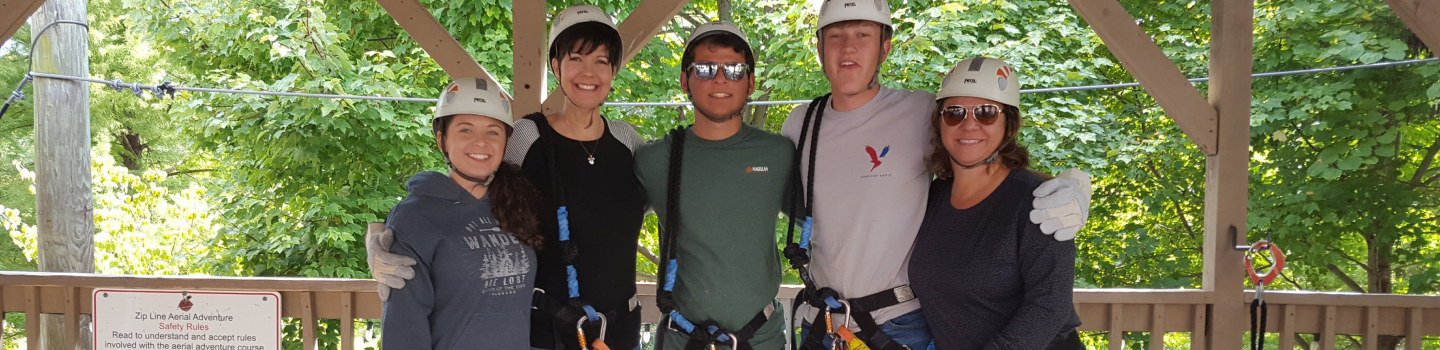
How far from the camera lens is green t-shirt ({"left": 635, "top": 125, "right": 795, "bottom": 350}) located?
2104 mm

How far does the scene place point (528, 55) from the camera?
2.82 metres

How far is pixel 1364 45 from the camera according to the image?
18.2ft

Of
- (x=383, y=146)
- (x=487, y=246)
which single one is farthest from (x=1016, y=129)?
(x=383, y=146)

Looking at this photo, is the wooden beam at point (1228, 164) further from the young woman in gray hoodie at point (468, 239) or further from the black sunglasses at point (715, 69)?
the young woman in gray hoodie at point (468, 239)

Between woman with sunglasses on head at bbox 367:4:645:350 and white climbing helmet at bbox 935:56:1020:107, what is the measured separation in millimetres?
829

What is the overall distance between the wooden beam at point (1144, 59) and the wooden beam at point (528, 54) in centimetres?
178

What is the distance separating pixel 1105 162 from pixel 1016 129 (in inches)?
211

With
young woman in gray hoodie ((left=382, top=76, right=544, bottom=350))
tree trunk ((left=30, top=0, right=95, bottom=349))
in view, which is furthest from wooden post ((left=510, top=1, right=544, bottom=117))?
tree trunk ((left=30, top=0, right=95, bottom=349))

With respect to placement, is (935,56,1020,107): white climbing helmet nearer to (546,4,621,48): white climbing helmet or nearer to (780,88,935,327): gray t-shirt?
(780,88,935,327): gray t-shirt

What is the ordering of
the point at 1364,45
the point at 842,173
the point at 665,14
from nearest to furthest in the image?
1. the point at 842,173
2. the point at 665,14
3. the point at 1364,45

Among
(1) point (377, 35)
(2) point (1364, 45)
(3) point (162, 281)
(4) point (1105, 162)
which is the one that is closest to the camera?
(3) point (162, 281)

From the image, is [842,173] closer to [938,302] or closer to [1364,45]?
[938,302]

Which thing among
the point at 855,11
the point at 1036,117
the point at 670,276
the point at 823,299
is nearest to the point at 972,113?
the point at 855,11

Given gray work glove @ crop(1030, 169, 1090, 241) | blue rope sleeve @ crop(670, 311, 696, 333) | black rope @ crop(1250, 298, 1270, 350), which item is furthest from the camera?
black rope @ crop(1250, 298, 1270, 350)
